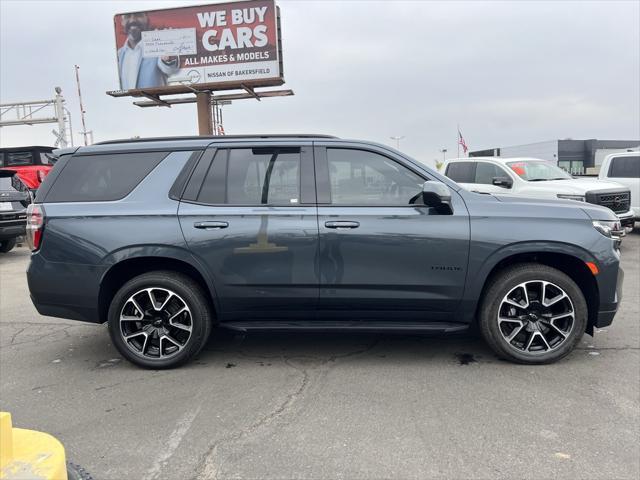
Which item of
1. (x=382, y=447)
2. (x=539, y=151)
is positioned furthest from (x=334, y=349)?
→ (x=539, y=151)

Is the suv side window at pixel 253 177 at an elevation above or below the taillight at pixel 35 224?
above

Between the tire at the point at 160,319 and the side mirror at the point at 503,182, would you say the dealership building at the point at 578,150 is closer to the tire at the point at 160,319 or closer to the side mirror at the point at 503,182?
the side mirror at the point at 503,182

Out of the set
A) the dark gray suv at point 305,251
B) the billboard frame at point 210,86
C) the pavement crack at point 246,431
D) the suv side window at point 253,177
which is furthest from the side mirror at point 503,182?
the billboard frame at point 210,86

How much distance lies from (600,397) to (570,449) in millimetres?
869

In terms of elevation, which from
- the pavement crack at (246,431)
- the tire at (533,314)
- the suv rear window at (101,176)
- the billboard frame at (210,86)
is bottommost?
the pavement crack at (246,431)

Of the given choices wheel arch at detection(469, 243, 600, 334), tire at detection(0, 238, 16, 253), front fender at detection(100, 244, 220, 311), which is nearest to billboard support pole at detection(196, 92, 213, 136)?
tire at detection(0, 238, 16, 253)

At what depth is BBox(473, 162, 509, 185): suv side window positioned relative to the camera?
11234mm

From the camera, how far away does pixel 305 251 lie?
156 inches

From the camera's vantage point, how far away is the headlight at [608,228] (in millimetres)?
3980

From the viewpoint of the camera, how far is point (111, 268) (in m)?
4.04

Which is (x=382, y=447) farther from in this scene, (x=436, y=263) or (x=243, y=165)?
(x=243, y=165)

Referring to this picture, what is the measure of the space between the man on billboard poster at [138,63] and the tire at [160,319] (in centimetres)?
1873

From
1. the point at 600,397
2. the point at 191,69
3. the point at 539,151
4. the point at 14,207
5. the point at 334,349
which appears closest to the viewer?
the point at 600,397

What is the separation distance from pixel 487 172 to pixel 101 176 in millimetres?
9373
